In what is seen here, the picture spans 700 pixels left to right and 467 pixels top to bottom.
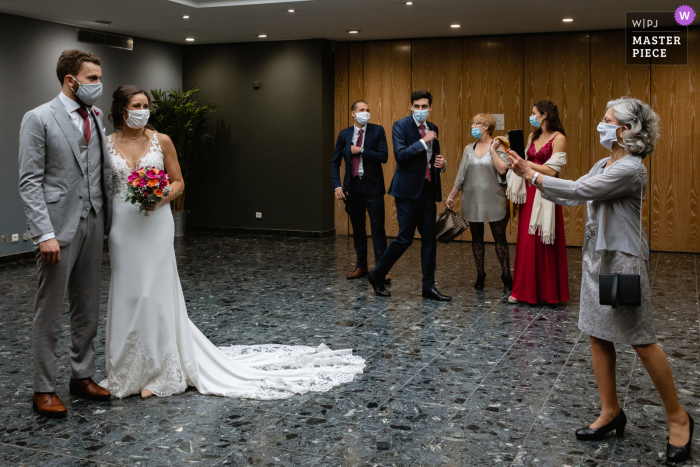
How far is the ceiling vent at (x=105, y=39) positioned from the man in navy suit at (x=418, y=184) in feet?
18.3

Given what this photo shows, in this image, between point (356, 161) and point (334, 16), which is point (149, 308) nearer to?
point (356, 161)

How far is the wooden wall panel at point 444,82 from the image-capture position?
34.2 ft

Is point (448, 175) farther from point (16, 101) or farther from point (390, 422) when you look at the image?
point (390, 422)

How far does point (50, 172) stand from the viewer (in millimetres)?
3465

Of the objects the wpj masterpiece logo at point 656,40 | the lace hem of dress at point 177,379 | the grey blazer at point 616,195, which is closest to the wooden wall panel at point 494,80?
the wpj masterpiece logo at point 656,40

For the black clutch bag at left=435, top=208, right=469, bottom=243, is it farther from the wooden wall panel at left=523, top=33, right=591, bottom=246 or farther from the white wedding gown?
the wooden wall panel at left=523, top=33, right=591, bottom=246

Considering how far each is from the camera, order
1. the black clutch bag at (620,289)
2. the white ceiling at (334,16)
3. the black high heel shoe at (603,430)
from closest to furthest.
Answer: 1. the black clutch bag at (620,289)
2. the black high heel shoe at (603,430)
3. the white ceiling at (334,16)

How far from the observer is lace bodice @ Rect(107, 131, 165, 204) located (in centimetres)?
375

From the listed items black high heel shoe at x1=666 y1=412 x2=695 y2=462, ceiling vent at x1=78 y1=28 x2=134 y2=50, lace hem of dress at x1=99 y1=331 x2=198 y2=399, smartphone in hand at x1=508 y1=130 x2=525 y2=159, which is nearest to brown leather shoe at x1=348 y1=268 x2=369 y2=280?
lace hem of dress at x1=99 y1=331 x2=198 y2=399

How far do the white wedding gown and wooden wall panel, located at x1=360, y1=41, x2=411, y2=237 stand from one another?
7.03m

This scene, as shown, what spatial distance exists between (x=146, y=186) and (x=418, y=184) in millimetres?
3105

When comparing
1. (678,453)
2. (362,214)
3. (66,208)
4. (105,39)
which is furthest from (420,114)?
(105,39)

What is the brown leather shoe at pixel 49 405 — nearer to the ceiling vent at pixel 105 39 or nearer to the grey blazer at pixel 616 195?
the grey blazer at pixel 616 195

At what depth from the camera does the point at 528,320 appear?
556cm
